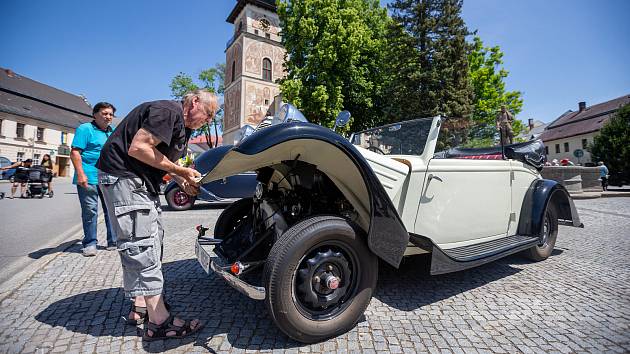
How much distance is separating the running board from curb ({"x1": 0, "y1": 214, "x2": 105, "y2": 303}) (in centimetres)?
356

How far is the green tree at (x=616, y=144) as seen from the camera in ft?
63.2

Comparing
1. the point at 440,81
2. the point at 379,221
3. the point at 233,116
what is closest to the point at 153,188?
the point at 379,221

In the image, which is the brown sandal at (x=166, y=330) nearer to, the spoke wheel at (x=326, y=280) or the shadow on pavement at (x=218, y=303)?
the shadow on pavement at (x=218, y=303)

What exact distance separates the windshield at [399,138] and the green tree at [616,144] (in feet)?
81.3

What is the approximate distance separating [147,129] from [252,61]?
33.7 metres

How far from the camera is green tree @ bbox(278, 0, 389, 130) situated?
1753cm

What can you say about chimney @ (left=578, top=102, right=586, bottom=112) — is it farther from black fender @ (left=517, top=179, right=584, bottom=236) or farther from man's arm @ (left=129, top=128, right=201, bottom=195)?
man's arm @ (left=129, top=128, right=201, bottom=195)

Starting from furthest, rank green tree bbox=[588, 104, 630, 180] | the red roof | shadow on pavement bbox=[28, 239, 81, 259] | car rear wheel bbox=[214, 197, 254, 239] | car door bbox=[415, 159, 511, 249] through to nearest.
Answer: the red roof < green tree bbox=[588, 104, 630, 180] < shadow on pavement bbox=[28, 239, 81, 259] < car rear wheel bbox=[214, 197, 254, 239] < car door bbox=[415, 159, 511, 249]

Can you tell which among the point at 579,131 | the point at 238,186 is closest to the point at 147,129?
the point at 238,186

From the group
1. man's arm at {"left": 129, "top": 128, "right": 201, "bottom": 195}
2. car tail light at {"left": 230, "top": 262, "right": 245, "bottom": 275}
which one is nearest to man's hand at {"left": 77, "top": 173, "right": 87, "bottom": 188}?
man's arm at {"left": 129, "top": 128, "right": 201, "bottom": 195}

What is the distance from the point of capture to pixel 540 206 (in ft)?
10.8

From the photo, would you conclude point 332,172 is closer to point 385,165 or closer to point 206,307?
point 385,165

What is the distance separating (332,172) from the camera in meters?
2.02

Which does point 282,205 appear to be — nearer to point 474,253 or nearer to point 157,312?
point 157,312
